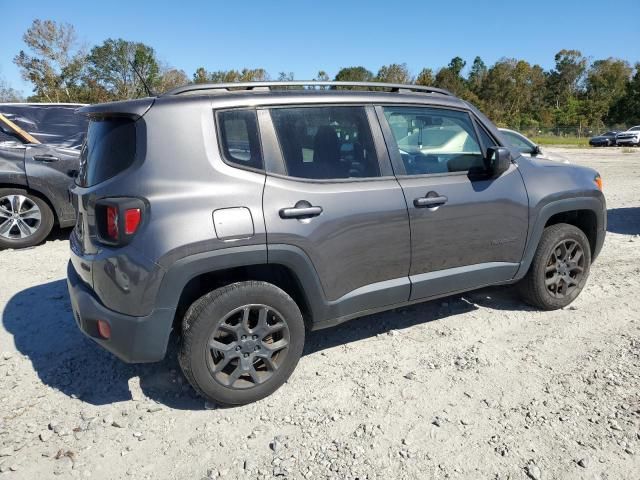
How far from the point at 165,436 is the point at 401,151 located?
2.29 m

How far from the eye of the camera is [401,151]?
10.7 ft

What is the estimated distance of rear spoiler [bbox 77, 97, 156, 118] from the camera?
261cm

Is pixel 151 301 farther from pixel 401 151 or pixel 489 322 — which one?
pixel 489 322

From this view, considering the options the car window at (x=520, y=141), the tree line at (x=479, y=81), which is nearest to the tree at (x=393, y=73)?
the tree line at (x=479, y=81)

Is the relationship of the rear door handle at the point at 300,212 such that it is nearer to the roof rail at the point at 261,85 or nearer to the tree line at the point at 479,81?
the roof rail at the point at 261,85

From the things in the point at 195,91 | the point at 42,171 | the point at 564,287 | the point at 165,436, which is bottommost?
the point at 165,436

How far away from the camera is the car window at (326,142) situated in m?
2.87

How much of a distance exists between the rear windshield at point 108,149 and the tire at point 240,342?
2.88 feet

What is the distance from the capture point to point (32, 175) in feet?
19.8

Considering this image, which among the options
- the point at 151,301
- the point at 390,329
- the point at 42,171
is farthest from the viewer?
the point at 42,171

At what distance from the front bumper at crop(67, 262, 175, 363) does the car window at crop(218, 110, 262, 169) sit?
0.93 meters

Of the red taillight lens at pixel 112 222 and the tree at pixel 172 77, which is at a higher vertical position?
the tree at pixel 172 77

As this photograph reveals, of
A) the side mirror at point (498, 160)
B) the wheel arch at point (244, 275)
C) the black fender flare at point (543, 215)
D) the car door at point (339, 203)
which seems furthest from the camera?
the black fender flare at point (543, 215)

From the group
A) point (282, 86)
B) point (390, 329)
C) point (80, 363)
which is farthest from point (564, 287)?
point (80, 363)
